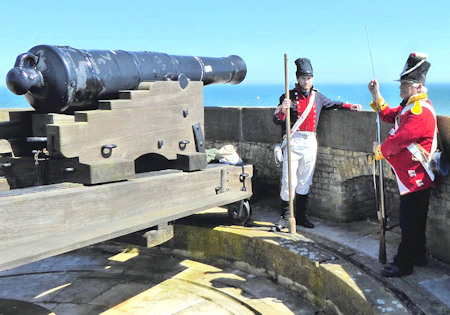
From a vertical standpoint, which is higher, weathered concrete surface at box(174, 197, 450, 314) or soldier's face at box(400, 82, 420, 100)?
soldier's face at box(400, 82, 420, 100)

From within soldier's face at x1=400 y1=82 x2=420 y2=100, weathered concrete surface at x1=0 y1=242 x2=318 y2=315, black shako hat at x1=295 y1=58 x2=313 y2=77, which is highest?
black shako hat at x1=295 y1=58 x2=313 y2=77

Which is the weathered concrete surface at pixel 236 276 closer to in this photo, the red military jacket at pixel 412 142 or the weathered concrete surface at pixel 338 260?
the weathered concrete surface at pixel 338 260

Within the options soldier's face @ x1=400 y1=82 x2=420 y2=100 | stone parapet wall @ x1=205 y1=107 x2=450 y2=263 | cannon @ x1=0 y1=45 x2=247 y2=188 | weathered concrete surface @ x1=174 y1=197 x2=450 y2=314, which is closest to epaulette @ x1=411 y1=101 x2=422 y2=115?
soldier's face @ x1=400 y1=82 x2=420 y2=100

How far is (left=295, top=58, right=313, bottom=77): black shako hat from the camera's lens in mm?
5777

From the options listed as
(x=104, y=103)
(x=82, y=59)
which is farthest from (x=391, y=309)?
(x=82, y=59)

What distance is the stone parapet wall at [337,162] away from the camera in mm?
4949

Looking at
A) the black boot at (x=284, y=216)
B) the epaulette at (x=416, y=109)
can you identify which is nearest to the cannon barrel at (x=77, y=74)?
the black boot at (x=284, y=216)

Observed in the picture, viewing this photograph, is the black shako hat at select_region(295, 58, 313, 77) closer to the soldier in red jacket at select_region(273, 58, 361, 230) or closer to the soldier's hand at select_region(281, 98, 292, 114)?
the soldier in red jacket at select_region(273, 58, 361, 230)

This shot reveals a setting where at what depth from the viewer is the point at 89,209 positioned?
13.8 ft

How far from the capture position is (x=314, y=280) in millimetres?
4988

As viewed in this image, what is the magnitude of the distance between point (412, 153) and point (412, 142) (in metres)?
0.09

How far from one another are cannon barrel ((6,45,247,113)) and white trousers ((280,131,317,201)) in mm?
1401

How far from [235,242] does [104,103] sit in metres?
2.17

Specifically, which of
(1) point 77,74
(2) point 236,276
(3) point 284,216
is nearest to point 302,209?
(3) point 284,216
